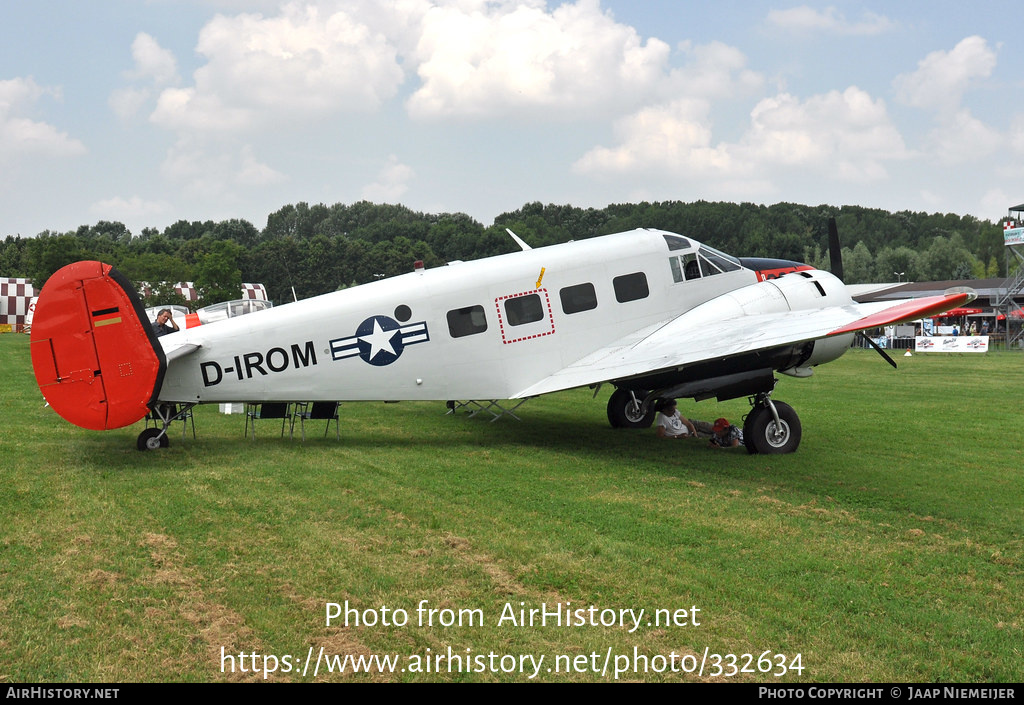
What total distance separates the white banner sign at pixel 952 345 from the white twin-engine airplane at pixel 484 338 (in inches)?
1381

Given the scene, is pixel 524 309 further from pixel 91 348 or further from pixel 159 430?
pixel 91 348

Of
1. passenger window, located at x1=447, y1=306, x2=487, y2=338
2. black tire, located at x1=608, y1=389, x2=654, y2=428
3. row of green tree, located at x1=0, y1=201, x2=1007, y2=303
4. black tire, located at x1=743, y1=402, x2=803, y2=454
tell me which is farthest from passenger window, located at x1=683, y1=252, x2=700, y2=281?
row of green tree, located at x1=0, y1=201, x2=1007, y2=303

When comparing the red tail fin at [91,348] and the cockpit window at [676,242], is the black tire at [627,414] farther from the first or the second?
the red tail fin at [91,348]

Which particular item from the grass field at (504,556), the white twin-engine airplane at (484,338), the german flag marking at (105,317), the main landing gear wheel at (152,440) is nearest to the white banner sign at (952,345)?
the grass field at (504,556)

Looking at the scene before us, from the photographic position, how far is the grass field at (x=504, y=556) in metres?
4.56

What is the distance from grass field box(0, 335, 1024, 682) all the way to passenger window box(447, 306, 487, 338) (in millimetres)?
1917

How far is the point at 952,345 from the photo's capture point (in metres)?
41.4

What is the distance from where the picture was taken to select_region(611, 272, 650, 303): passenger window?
12.3 m

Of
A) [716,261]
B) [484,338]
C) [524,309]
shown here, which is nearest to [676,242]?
[716,261]

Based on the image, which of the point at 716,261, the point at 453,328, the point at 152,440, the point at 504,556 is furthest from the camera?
the point at 716,261

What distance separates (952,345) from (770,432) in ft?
121

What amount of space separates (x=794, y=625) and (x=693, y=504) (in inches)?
129

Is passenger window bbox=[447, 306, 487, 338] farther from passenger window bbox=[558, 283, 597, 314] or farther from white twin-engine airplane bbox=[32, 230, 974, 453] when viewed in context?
passenger window bbox=[558, 283, 597, 314]
